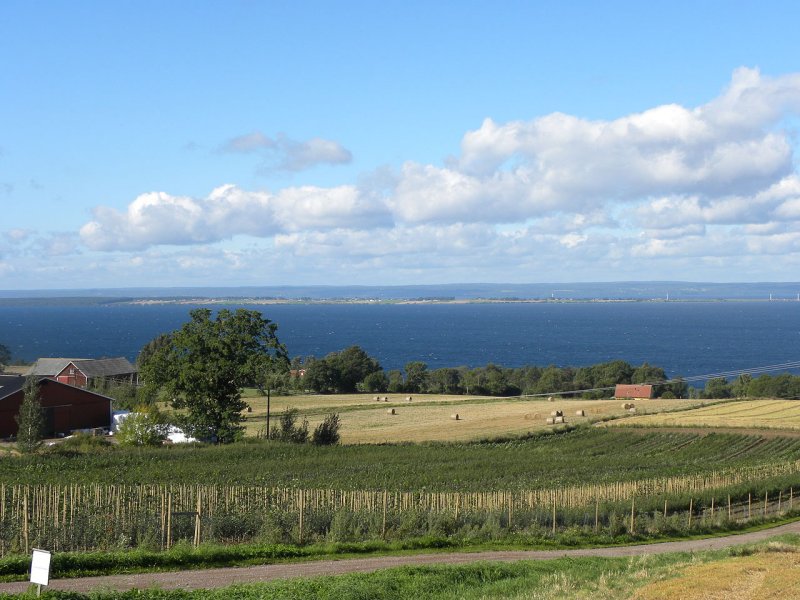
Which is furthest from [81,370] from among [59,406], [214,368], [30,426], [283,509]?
[283,509]

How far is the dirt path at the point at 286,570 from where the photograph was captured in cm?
1788

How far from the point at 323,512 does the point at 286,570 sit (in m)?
7.23

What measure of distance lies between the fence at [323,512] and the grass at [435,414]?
25862mm

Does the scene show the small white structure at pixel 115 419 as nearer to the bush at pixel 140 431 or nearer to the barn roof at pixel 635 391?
the bush at pixel 140 431

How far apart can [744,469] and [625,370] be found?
224ft

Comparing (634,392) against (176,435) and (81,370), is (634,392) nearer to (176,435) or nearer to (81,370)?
(176,435)

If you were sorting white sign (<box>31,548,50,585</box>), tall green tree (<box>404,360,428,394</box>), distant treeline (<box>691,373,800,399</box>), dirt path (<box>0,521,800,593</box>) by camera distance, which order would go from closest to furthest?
1. white sign (<box>31,548,50,585</box>)
2. dirt path (<box>0,521,800,593</box>)
3. distant treeline (<box>691,373,800,399</box>)
4. tall green tree (<box>404,360,428,394</box>)

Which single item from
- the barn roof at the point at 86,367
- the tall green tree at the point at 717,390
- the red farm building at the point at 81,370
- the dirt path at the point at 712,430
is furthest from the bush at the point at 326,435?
the tall green tree at the point at 717,390

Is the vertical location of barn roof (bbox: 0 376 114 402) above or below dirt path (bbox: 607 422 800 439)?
above

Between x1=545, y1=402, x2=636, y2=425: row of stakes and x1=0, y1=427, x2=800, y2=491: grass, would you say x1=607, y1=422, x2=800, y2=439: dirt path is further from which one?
x1=545, y1=402, x2=636, y2=425: row of stakes

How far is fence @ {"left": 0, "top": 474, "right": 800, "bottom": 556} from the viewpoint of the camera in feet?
78.3

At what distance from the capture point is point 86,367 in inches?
3703

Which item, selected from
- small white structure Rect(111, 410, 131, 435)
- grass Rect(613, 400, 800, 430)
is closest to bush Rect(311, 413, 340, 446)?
small white structure Rect(111, 410, 131, 435)

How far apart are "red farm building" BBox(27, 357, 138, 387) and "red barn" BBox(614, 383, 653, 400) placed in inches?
2067
